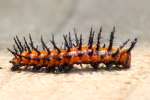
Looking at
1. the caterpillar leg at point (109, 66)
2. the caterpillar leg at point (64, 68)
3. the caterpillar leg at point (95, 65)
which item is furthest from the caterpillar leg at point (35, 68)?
the caterpillar leg at point (109, 66)

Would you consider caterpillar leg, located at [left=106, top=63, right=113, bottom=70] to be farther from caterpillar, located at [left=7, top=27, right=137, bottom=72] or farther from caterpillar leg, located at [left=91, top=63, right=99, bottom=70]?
caterpillar leg, located at [left=91, top=63, right=99, bottom=70]

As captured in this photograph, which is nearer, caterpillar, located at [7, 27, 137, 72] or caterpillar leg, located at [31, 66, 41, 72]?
caterpillar, located at [7, 27, 137, 72]

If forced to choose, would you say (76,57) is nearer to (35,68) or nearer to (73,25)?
(35,68)

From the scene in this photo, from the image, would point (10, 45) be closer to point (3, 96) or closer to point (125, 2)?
point (125, 2)

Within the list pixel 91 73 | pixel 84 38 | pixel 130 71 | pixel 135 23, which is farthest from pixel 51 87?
pixel 135 23

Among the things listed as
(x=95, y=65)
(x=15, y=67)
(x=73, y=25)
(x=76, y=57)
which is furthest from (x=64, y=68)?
(x=73, y=25)

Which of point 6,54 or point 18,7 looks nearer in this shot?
point 6,54

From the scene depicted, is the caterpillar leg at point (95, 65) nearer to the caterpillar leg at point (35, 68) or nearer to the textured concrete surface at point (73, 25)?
the textured concrete surface at point (73, 25)

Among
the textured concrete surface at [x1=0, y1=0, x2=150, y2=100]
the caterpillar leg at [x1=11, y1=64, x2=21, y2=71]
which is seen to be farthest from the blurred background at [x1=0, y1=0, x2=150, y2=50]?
the caterpillar leg at [x1=11, y1=64, x2=21, y2=71]
